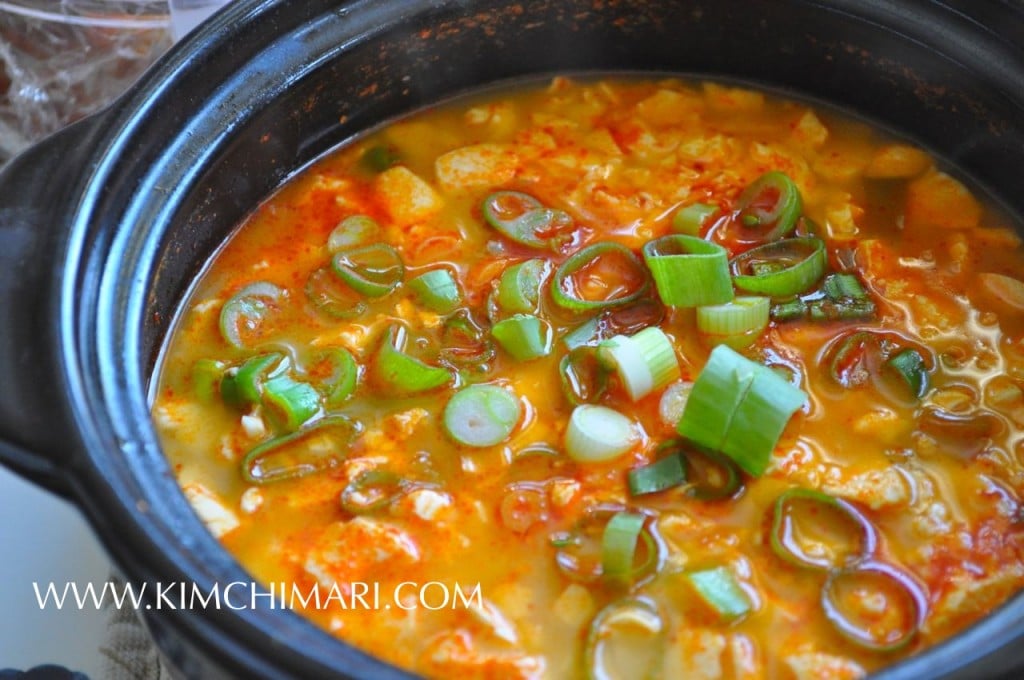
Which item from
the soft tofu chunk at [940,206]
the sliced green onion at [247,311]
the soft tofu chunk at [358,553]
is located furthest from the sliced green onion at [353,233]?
the soft tofu chunk at [940,206]

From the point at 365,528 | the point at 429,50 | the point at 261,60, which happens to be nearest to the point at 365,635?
the point at 365,528

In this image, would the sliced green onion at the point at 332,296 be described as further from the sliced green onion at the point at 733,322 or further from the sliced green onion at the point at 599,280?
the sliced green onion at the point at 733,322

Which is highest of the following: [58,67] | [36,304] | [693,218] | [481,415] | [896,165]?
[58,67]

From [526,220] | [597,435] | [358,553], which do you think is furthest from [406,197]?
[358,553]

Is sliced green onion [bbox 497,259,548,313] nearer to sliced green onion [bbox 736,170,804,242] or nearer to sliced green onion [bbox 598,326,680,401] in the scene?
sliced green onion [bbox 598,326,680,401]

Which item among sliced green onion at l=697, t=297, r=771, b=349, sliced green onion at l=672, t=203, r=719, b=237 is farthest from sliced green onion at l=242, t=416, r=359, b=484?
sliced green onion at l=672, t=203, r=719, b=237

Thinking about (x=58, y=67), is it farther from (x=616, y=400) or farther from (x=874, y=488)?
(x=874, y=488)
